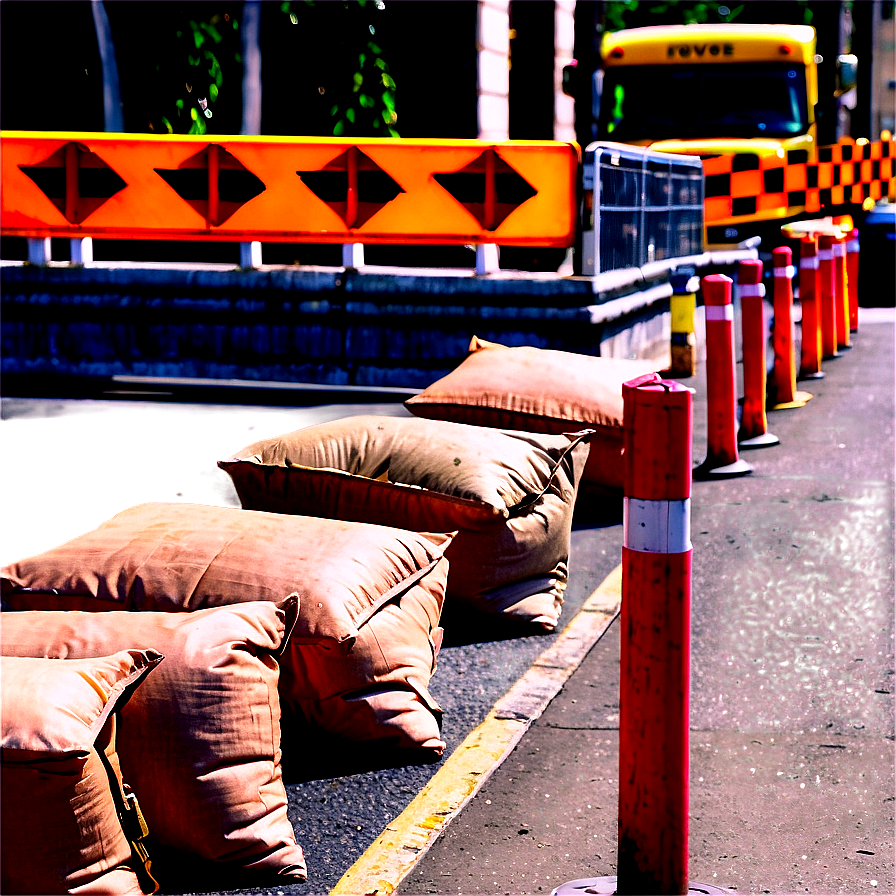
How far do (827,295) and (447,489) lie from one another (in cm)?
812

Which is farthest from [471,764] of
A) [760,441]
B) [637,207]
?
[637,207]

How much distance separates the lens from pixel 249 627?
10.5 ft

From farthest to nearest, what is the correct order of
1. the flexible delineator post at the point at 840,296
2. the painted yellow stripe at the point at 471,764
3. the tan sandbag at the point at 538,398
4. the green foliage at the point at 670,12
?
the green foliage at the point at 670,12
the flexible delineator post at the point at 840,296
the tan sandbag at the point at 538,398
the painted yellow stripe at the point at 471,764

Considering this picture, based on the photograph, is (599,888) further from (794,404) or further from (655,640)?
(794,404)

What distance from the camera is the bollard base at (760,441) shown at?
Answer: 8250 millimetres

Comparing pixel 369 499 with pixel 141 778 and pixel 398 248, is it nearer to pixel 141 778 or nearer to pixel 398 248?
pixel 141 778

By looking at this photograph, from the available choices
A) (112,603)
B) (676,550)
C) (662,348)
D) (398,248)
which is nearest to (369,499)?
(112,603)

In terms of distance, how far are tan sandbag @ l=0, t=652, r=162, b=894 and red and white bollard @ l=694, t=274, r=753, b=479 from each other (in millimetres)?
4913

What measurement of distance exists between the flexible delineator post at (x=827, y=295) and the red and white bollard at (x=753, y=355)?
3.29 m

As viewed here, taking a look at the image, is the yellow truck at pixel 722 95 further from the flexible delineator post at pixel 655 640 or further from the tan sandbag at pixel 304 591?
the flexible delineator post at pixel 655 640

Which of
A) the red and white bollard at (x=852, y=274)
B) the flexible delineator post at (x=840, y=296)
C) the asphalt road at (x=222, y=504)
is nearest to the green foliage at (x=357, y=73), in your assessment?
the red and white bollard at (x=852, y=274)

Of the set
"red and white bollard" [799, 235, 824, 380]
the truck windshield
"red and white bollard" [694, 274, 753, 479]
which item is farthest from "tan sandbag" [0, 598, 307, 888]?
the truck windshield

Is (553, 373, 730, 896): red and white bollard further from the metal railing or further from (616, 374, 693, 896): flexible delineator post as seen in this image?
the metal railing

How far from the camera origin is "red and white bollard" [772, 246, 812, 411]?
927cm
